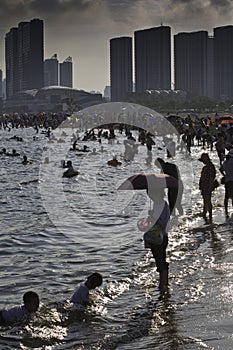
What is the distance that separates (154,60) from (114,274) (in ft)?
616

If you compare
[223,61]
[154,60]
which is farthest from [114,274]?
[154,60]

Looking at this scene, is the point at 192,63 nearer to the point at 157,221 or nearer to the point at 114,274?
the point at 114,274

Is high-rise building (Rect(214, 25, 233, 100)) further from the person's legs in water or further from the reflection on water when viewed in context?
the person's legs in water

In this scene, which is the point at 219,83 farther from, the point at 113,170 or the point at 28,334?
the point at 28,334

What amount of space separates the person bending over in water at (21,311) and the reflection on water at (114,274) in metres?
0.13

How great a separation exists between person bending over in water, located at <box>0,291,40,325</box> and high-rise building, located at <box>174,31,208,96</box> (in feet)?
591

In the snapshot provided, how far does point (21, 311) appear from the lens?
674cm

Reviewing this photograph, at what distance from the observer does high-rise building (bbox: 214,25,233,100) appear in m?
172

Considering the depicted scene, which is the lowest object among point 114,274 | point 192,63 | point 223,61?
point 114,274

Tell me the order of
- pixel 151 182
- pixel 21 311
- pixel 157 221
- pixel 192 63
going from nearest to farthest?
1. pixel 21 311
2. pixel 157 221
3. pixel 151 182
4. pixel 192 63

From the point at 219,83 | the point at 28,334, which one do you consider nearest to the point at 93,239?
the point at 28,334

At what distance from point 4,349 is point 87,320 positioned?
3.76 feet

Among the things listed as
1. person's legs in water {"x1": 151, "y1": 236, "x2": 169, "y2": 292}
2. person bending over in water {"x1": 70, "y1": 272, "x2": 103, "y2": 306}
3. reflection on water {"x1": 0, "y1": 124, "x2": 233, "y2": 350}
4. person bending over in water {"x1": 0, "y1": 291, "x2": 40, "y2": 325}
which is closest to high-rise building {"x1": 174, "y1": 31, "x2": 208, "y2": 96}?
reflection on water {"x1": 0, "y1": 124, "x2": 233, "y2": 350}

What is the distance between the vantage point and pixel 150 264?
910cm
